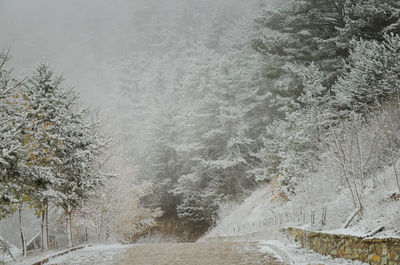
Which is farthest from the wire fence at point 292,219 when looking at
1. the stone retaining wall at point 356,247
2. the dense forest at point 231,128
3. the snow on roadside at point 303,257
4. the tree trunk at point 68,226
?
the tree trunk at point 68,226

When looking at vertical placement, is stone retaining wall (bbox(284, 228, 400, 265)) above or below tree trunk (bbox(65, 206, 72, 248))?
below

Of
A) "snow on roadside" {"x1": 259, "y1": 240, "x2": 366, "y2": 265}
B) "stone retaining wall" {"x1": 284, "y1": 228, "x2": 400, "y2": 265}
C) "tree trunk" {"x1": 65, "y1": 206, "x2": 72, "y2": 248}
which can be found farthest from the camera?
"tree trunk" {"x1": 65, "y1": 206, "x2": 72, "y2": 248}

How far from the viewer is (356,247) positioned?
5809 mm

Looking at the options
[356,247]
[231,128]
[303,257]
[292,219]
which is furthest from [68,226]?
[231,128]

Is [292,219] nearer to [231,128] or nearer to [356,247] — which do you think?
[356,247]

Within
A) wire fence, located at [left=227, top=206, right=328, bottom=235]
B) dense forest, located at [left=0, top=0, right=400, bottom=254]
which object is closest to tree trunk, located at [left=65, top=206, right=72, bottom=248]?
dense forest, located at [left=0, top=0, right=400, bottom=254]

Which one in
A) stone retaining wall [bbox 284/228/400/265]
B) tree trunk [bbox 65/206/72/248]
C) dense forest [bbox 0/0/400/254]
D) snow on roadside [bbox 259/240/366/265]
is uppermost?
dense forest [bbox 0/0/400/254]

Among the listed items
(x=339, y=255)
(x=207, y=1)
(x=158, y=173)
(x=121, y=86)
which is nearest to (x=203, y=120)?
(x=158, y=173)

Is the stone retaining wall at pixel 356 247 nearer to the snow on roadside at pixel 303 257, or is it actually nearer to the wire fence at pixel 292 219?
the snow on roadside at pixel 303 257

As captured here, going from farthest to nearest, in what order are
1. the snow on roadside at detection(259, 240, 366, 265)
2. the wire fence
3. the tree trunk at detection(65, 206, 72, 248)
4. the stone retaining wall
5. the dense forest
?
the tree trunk at detection(65, 206, 72, 248)
the dense forest
the wire fence
the snow on roadside at detection(259, 240, 366, 265)
the stone retaining wall

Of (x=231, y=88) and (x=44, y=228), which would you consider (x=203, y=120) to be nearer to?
(x=231, y=88)

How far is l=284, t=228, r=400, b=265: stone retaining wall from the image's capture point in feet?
15.8

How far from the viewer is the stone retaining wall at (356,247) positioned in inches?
190

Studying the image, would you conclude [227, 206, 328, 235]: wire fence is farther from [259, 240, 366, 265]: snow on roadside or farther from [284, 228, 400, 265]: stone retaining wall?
[259, 240, 366, 265]: snow on roadside
